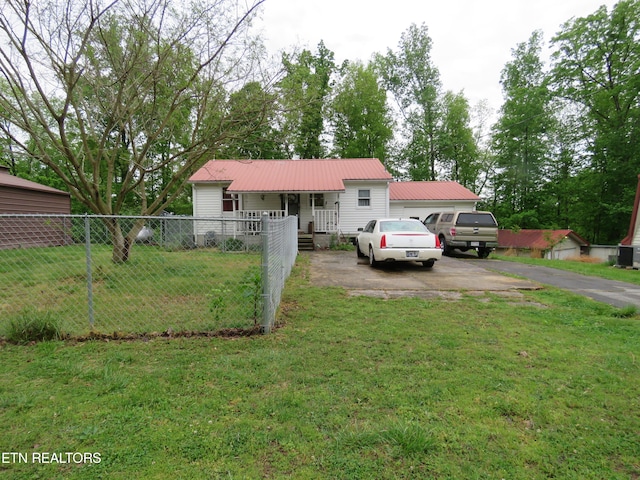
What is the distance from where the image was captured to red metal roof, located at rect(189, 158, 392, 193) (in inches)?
625

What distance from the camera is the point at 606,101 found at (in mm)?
21922

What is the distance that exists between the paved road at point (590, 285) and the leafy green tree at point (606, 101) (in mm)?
17898

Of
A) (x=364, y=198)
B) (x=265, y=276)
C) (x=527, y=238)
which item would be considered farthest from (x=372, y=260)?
(x=527, y=238)

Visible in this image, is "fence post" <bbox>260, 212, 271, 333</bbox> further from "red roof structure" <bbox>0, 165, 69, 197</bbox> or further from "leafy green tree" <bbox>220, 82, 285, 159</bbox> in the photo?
"red roof structure" <bbox>0, 165, 69, 197</bbox>

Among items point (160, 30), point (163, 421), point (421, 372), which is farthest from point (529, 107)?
point (163, 421)

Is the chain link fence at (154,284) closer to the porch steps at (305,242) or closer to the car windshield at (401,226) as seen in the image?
the car windshield at (401,226)

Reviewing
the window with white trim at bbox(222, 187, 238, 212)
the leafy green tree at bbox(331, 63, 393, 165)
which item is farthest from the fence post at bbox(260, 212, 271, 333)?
the leafy green tree at bbox(331, 63, 393, 165)

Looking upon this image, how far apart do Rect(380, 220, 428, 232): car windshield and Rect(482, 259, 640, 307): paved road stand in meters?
3.10

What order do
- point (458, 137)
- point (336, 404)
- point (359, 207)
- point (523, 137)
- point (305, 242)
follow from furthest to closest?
1. point (458, 137)
2. point (523, 137)
3. point (359, 207)
4. point (305, 242)
5. point (336, 404)

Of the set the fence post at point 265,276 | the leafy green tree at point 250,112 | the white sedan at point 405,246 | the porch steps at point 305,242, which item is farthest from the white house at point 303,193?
the fence post at point 265,276

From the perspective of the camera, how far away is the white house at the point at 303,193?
53.3 feet

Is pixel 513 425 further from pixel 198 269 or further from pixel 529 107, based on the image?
pixel 529 107

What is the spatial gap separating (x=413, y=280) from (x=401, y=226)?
2.01m

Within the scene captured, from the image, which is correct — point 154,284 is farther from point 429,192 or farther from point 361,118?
point 361,118
